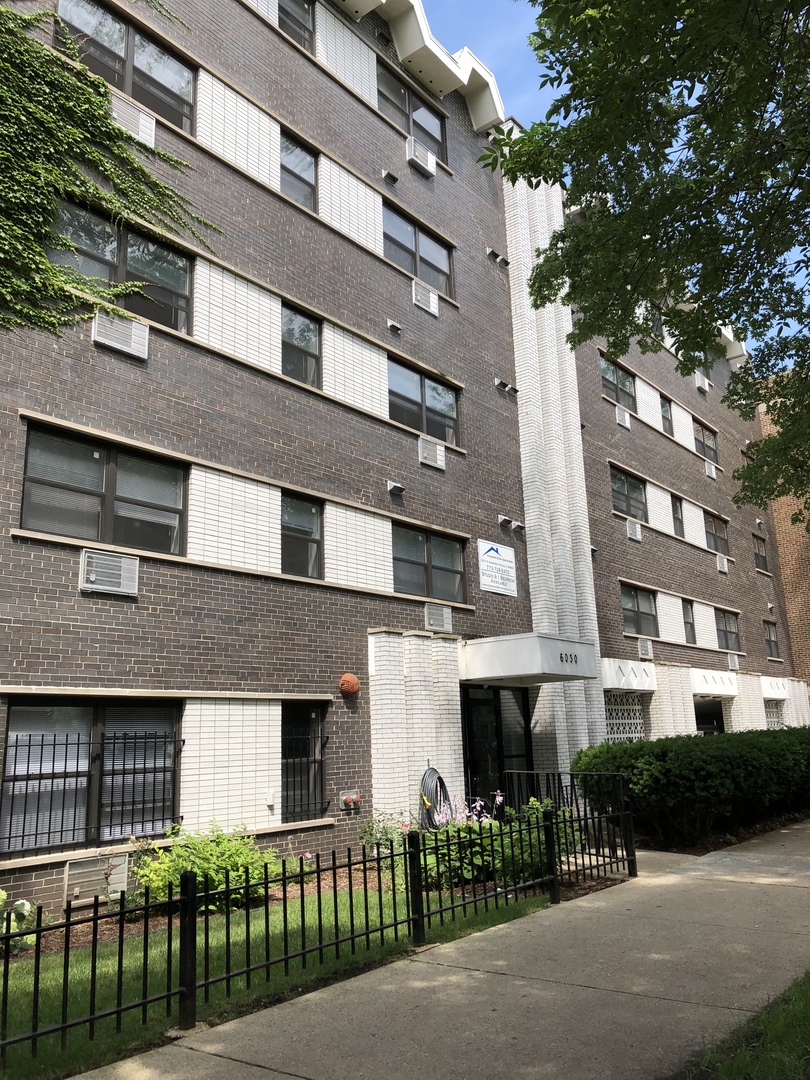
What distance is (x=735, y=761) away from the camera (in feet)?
43.0

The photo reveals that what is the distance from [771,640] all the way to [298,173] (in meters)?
24.3

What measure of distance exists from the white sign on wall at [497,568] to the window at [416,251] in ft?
18.6

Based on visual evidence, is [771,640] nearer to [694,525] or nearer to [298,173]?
[694,525]

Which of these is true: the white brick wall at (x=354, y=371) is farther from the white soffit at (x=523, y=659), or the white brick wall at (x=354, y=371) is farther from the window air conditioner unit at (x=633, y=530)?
the window air conditioner unit at (x=633, y=530)

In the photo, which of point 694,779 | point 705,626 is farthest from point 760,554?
point 694,779

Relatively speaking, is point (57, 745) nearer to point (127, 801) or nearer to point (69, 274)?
point (127, 801)

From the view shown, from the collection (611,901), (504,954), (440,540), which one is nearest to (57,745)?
(504,954)

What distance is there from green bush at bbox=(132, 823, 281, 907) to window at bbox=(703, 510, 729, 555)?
2135 centimetres

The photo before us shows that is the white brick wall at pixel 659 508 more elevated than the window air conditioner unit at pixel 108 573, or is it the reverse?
the white brick wall at pixel 659 508

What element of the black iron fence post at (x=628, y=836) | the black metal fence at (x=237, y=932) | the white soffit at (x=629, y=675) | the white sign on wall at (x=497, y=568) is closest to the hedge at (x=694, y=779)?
the black metal fence at (x=237, y=932)

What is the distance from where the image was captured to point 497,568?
55.3ft

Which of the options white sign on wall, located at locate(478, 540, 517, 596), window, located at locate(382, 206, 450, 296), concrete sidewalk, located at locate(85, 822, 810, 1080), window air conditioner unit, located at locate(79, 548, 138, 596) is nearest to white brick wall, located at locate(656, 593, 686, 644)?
white sign on wall, located at locate(478, 540, 517, 596)

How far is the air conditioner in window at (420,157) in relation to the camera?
17422 millimetres

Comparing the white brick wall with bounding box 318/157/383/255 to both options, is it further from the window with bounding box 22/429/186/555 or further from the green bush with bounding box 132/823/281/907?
the green bush with bounding box 132/823/281/907
